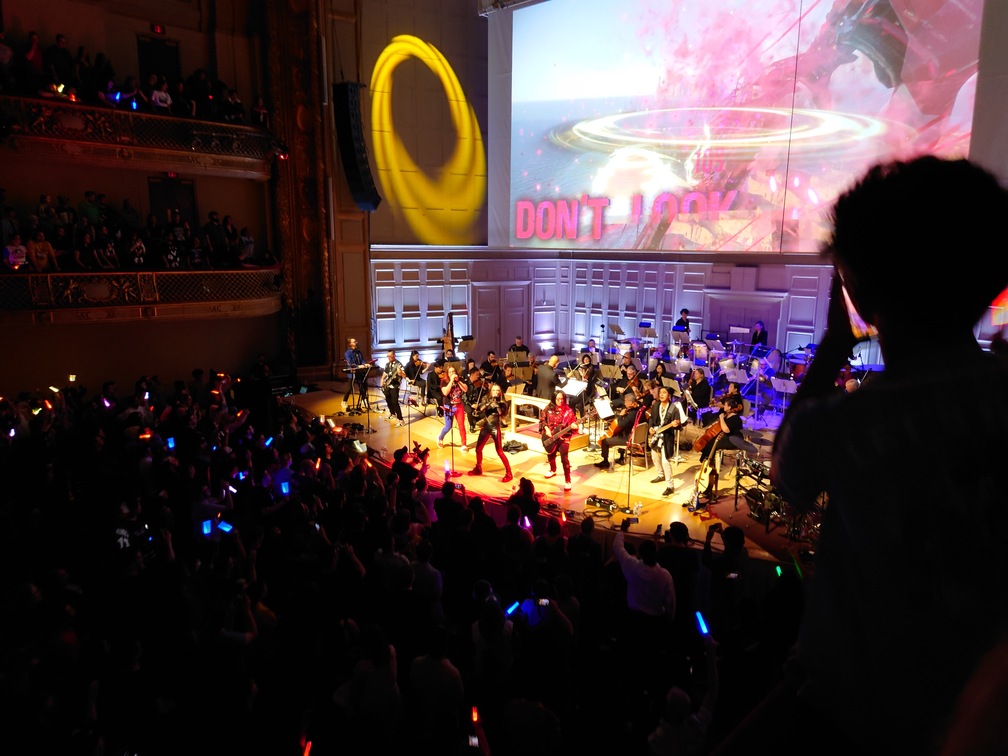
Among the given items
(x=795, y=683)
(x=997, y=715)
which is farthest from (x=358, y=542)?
(x=997, y=715)

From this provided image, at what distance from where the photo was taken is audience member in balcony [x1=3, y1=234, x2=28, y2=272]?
12508 millimetres

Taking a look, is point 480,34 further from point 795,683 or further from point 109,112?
point 795,683

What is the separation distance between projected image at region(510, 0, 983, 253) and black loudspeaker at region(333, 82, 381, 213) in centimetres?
383

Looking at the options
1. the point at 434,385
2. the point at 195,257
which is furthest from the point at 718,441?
the point at 195,257

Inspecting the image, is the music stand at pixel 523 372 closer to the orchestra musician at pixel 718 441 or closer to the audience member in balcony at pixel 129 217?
the orchestra musician at pixel 718 441

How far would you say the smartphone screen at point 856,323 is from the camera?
127 centimetres

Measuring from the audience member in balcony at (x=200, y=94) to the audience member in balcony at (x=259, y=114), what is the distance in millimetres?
1096

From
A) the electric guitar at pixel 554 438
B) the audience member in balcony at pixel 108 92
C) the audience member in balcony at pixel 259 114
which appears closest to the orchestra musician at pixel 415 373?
the electric guitar at pixel 554 438

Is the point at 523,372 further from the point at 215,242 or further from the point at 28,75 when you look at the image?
the point at 28,75

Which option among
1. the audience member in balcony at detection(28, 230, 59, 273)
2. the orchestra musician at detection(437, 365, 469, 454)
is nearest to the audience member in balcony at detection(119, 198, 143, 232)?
the audience member in balcony at detection(28, 230, 59, 273)

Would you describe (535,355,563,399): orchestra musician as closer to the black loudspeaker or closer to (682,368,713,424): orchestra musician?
(682,368,713,424): orchestra musician

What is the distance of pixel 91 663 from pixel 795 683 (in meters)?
4.88

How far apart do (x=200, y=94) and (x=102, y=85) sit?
2.01 metres

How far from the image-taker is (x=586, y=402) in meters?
13.8
